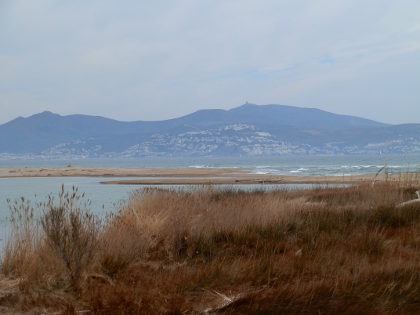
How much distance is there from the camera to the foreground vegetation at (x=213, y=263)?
6180mm

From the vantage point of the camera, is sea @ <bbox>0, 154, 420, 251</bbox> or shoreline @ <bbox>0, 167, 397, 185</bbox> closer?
sea @ <bbox>0, 154, 420, 251</bbox>

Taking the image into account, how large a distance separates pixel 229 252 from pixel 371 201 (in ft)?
17.3

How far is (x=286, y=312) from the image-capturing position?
6.02 metres

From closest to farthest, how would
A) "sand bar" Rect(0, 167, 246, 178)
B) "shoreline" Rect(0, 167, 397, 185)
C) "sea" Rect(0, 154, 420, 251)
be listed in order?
"sea" Rect(0, 154, 420, 251), "shoreline" Rect(0, 167, 397, 185), "sand bar" Rect(0, 167, 246, 178)

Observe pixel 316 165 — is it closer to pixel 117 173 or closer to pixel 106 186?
pixel 117 173

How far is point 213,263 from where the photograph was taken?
290 inches

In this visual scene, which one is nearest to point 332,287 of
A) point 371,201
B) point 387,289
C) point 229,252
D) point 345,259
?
point 387,289

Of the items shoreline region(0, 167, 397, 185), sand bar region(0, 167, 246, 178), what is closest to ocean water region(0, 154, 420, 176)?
shoreline region(0, 167, 397, 185)

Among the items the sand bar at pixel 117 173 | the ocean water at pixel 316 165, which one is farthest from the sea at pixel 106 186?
the sand bar at pixel 117 173

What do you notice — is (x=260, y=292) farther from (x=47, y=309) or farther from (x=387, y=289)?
(x=47, y=309)

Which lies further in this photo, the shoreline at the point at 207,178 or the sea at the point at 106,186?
the shoreline at the point at 207,178

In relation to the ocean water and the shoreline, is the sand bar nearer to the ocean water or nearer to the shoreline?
the shoreline

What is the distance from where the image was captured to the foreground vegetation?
6.18 m

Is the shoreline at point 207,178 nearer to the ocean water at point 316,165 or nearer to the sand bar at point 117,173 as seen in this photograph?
the sand bar at point 117,173
